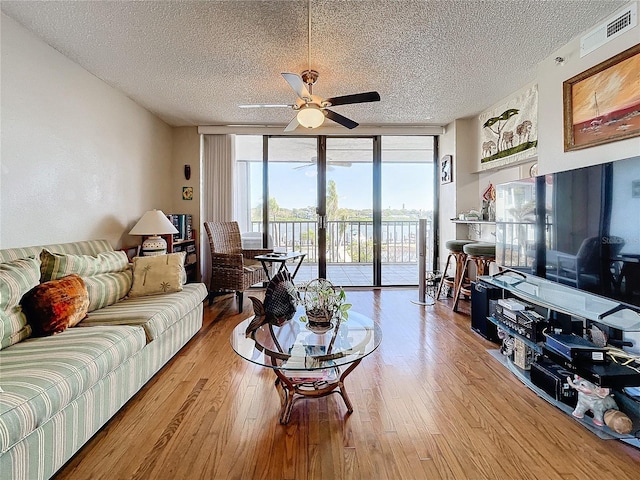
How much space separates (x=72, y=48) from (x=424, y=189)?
4.41 metres

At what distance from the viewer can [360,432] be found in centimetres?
164

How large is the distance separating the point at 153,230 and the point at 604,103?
4.04 metres

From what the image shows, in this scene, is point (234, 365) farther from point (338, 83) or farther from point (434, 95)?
point (434, 95)

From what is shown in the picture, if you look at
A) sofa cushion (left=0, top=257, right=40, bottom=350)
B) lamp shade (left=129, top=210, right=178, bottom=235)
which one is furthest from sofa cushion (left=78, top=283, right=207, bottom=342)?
lamp shade (left=129, top=210, right=178, bottom=235)

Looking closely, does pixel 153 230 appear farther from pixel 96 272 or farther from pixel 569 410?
pixel 569 410

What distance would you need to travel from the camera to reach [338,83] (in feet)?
9.97

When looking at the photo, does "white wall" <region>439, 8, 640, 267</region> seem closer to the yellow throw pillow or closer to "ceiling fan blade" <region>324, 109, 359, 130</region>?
"ceiling fan blade" <region>324, 109, 359, 130</region>

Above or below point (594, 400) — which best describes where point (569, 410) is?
below

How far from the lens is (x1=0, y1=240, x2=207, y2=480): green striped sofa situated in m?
1.18

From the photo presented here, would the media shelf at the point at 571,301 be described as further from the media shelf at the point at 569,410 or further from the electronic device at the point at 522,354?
the media shelf at the point at 569,410

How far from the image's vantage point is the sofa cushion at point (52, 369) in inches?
44.9

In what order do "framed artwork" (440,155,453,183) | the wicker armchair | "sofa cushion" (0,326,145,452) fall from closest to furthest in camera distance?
"sofa cushion" (0,326,145,452) → the wicker armchair → "framed artwork" (440,155,453,183)

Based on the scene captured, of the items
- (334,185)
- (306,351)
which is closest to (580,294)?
(306,351)

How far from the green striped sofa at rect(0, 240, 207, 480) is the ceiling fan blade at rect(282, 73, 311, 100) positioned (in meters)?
1.89
